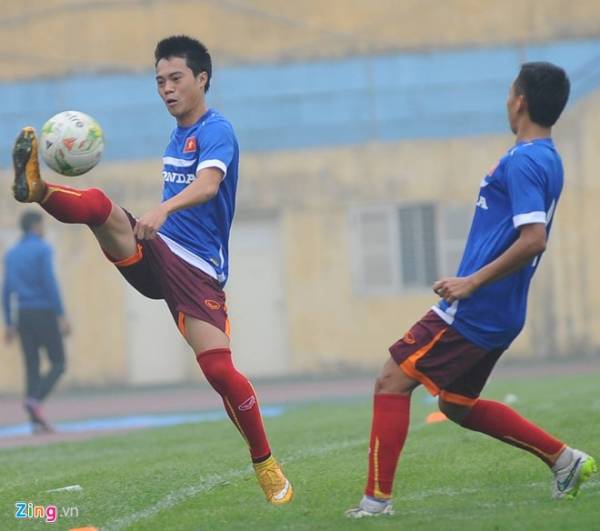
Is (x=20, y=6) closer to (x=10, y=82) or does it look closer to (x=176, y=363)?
(x=10, y=82)

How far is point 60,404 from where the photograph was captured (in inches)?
860

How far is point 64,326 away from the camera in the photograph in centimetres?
1507

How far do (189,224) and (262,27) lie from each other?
18.5 metres

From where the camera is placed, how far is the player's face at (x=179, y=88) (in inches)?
280

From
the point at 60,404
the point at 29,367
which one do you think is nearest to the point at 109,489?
the point at 29,367

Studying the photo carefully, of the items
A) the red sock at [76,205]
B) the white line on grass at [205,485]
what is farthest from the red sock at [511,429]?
the red sock at [76,205]

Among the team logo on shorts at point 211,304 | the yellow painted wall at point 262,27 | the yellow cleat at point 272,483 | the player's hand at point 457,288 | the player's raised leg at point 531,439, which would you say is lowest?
the yellow cleat at point 272,483

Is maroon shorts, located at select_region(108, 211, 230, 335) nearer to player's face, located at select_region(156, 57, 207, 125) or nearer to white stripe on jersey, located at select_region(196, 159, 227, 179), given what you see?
white stripe on jersey, located at select_region(196, 159, 227, 179)

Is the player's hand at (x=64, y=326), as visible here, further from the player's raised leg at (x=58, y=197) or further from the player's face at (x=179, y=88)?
the player's raised leg at (x=58, y=197)

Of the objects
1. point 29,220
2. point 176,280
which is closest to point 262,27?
point 29,220

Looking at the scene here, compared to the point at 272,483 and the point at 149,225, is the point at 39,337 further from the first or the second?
the point at 149,225

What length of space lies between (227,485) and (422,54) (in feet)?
58.3

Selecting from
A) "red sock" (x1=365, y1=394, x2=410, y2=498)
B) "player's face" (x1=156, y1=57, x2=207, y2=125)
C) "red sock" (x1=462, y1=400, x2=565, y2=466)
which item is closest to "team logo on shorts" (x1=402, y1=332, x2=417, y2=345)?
"red sock" (x1=365, y1=394, x2=410, y2=498)

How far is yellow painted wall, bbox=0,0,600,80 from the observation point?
2470 cm
